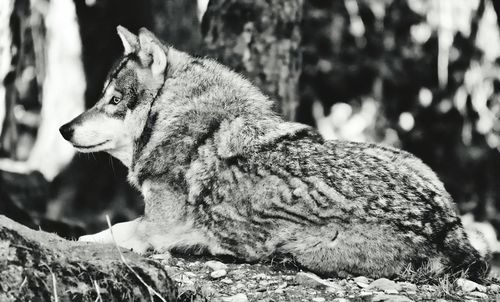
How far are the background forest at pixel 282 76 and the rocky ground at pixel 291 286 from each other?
2732 millimetres

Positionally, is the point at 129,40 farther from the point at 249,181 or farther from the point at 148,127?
the point at 249,181

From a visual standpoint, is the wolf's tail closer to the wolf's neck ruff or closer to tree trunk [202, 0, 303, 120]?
the wolf's neck ruff

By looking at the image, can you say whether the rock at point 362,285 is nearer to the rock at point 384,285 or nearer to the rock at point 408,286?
the rock at point 384,285

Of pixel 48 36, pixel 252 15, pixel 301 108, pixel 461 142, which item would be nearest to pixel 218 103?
pixel 252 15

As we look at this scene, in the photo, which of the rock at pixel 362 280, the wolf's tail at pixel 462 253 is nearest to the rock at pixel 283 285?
the rock at pixel 362 280

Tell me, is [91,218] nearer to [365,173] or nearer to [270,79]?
[270,79]

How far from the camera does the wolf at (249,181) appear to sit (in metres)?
4.86

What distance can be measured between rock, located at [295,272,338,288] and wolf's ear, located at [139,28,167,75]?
7.18ft

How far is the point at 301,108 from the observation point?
1155 cm

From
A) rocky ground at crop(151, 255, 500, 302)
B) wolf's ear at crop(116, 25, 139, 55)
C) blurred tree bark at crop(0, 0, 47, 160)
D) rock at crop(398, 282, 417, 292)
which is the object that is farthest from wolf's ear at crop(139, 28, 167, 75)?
blurred tree bark at crop(0, 0, 47, 160)

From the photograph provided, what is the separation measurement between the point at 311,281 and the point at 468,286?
1.16 m

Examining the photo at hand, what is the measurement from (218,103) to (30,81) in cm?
485

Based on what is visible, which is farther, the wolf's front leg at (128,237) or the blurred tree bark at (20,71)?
the blurred tree bark at (20,71)

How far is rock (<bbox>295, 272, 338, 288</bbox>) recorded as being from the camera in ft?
15.2
